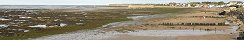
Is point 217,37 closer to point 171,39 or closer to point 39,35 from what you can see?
point 171,39


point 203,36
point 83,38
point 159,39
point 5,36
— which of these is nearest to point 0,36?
point 5,36

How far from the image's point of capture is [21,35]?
111ft

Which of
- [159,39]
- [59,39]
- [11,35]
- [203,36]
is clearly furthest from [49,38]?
[203,36]

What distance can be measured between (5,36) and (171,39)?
1223 centimetres

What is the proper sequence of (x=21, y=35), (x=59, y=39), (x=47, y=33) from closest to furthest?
(x=59, y=39) < (x=21, y=35) < (x=47, y=33)

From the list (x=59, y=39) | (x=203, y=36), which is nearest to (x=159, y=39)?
(x=203, y=36)

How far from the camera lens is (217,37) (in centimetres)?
3350

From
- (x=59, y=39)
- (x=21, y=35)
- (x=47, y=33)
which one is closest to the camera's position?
(x=59, y=39)

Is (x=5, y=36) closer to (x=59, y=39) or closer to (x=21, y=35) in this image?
(x=21, y=35)

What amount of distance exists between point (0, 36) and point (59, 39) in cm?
467

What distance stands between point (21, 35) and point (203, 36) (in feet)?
45.4

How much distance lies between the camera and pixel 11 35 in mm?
33906

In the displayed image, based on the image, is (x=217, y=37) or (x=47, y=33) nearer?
(x=217, y=37)

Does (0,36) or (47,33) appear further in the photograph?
(47,33)
